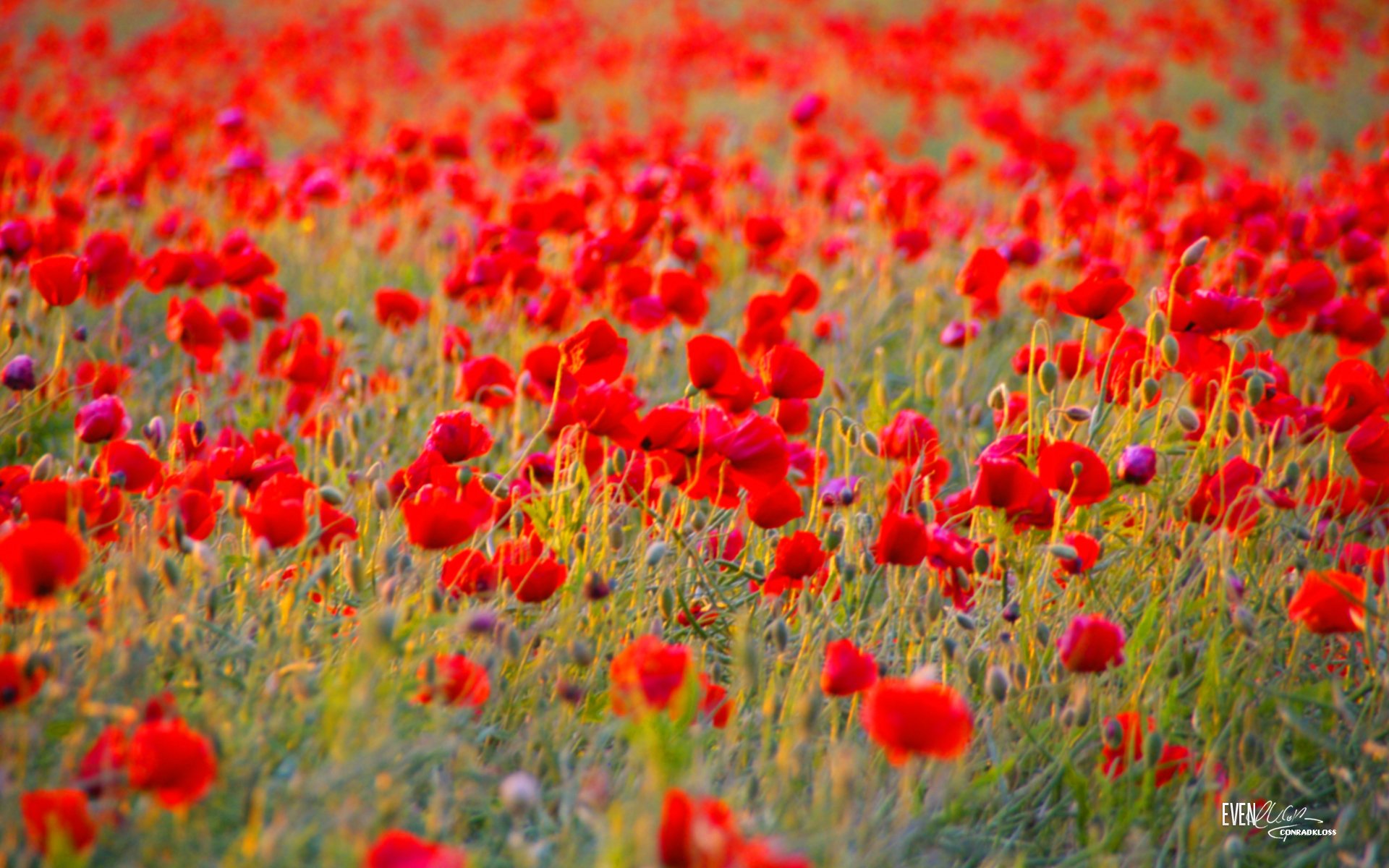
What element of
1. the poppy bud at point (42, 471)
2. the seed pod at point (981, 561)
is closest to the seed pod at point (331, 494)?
the poppy bud at point (42, 471)

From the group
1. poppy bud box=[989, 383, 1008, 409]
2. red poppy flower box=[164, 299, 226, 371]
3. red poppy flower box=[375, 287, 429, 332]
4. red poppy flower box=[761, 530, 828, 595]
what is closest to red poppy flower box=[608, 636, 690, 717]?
red poppy flower box=[761, 530, 828, 595]

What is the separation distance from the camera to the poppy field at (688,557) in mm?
1242

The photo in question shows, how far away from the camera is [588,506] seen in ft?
7.07

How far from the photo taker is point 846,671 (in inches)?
53.2

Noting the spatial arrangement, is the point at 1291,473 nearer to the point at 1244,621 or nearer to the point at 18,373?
the point at 1244,621

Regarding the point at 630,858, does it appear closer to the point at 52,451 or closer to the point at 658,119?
the point at 52,451

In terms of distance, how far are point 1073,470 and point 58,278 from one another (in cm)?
189

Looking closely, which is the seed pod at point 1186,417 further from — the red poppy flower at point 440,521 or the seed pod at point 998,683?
the red poppy flower at point 440,521

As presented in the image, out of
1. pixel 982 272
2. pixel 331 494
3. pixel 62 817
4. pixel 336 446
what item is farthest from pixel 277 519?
pixel 982 272

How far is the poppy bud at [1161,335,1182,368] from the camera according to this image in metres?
2.00

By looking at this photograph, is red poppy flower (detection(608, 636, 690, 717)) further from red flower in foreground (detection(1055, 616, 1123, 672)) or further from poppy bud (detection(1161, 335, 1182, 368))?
poppy bud (detection(1161, 335, 1182, 368))

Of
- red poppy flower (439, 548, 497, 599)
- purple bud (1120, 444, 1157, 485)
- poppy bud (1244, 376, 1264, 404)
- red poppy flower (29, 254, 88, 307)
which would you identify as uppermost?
red poppy flower (29, 254, 88, 307)

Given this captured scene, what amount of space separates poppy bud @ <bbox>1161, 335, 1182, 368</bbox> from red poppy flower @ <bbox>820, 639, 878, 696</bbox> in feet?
3.28

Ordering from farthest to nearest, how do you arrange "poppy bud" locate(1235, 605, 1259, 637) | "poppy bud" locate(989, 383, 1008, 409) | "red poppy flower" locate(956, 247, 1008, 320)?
"red poppy flower" locate(956, 247, 1008, 320) → "poppy bud" locate(989, 383, 1008, 409) → "poppy bud" locate(1235, 605, 1259, 637)
